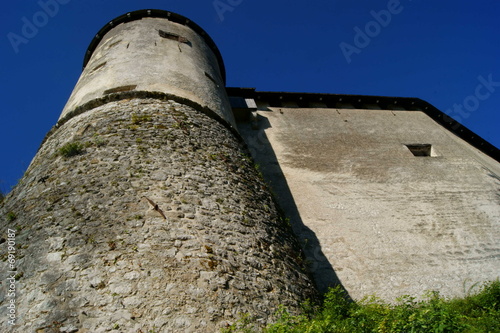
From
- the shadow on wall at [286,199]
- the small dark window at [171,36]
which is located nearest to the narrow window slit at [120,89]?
the small dark window at [171,36]

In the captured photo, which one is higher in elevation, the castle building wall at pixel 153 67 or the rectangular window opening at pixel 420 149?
the castle building wall at pixel 153 67

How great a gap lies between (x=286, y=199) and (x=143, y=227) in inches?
175

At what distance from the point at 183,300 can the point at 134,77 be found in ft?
16.1

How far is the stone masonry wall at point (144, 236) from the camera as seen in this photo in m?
3.10

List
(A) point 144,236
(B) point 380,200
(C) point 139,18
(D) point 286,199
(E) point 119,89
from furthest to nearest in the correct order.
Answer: (C) point 139,18 < (B) point 380,200 < (D) point 286,199 < (E) point 119,89 < (A) point 144,236

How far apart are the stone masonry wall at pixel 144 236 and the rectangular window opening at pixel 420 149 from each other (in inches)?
273

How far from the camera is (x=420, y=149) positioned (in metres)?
10.8

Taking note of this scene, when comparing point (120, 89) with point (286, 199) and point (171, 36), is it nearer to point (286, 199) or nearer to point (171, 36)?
point (171, 36)

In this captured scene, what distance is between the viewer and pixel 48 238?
3.71 metres

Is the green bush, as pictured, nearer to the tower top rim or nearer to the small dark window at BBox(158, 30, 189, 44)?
the small dark window at BBox(158, 30, 189, 44)

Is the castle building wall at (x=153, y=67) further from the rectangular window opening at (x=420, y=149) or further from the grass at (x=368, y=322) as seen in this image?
the rectangular window opening at (x=420, y=149)

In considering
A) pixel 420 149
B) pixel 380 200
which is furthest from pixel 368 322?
pixel 420 149

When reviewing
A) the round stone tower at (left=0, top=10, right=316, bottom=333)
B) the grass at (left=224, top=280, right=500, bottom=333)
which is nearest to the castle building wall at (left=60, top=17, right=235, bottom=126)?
the round stone tower at (left=0, top=10, right=316, bottom=333)

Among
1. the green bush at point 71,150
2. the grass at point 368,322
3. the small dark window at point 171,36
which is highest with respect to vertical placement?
the small dark window at point 171,36
